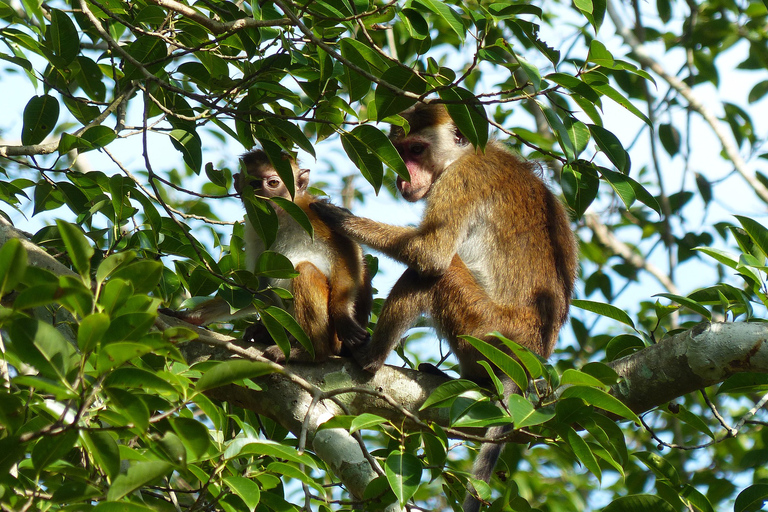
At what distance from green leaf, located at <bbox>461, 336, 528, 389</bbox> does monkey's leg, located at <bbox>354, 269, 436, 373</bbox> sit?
169cm

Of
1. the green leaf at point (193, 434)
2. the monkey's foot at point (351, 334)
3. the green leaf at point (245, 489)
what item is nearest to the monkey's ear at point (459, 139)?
the monkey's foot at point (351, 334)

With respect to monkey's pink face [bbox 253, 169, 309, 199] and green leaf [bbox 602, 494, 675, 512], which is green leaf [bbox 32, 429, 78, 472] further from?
monkey's pink face [bbox 253, 169, 309, 199]

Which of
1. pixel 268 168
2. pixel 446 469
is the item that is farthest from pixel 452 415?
pixel 268 168

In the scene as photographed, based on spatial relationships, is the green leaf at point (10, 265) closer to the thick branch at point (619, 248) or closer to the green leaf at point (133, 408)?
the green leaf at point (133, 408)

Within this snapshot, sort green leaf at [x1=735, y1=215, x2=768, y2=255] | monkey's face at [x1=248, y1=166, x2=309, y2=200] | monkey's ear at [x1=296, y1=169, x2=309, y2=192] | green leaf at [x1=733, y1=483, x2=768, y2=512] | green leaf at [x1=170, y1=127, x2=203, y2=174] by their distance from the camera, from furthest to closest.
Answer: monkey's ear at [x1=296, y1=169, x2=309, y2=192]
monkey's face at [x1=248, y1=166, x2=309, y2=200]
green leaf at [x1=170, y1=127, x2=203, y2=174]
green leaf at [x1=735, y1=215, x2=768, y2=255]
green leaf at [x1=733, y1=483, x2=768, y2=512]

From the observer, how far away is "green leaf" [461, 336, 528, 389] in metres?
2.93

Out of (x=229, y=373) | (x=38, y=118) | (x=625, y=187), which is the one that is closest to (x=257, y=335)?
(x=38, y=118)

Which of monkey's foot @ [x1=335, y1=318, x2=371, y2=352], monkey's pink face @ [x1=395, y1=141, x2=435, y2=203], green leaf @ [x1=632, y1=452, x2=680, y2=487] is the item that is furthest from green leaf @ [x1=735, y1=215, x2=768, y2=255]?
monkey's pink face @ [x1=395, y1=141, x2=435, y2=203]

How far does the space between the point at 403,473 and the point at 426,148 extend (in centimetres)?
373

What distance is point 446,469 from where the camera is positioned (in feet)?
10.6

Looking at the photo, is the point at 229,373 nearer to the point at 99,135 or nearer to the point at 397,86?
the point at 397,86

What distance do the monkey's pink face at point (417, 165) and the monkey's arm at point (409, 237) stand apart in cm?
59

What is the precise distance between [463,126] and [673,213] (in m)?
6.04

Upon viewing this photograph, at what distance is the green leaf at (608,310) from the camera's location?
12.9 feet
